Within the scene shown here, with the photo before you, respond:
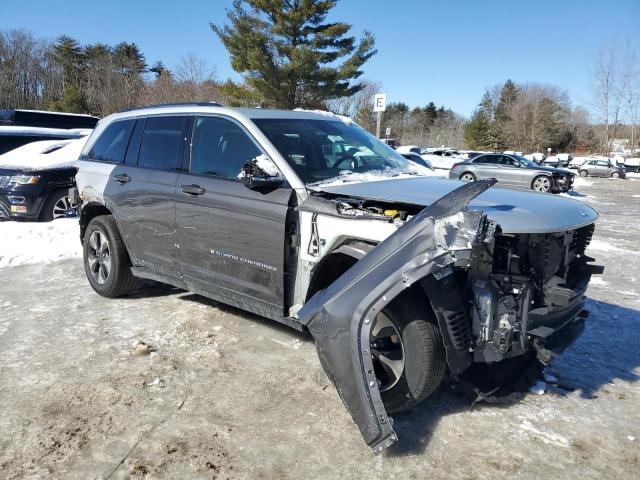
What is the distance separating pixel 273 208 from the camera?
352cm

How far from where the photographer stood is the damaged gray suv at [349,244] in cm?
269

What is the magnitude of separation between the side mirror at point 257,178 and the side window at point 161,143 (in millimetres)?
1090

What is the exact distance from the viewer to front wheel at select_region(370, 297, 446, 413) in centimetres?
288

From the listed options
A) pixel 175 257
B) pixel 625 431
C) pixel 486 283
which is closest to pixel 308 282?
pixel 486 283

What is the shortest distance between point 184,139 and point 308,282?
5.95 ft

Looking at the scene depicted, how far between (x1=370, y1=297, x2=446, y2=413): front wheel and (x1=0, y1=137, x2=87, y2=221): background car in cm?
731

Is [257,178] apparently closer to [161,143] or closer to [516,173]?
[161,143]

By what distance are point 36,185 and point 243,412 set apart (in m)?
7.41

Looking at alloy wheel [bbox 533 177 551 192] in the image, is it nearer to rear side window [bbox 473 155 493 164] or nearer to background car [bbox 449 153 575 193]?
background car [bbox 449 153 575 193]

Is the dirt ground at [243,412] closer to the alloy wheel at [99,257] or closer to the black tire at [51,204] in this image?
the alloy wheel at [99,257]

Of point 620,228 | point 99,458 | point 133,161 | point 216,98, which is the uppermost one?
point 216,98

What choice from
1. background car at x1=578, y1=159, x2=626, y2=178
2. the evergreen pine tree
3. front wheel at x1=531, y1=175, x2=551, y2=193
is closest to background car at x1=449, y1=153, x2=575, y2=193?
front wheel at x1=531, y1=175, x2=551, y2=193

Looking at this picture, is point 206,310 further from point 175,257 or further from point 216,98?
point 216,98

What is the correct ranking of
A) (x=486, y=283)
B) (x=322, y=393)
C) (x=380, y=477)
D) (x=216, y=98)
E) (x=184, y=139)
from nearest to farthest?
(x=380, y=477) → (x=486, y=283) → (x=322, y=393) → (x=184, y=139) → (x=216, y=98)
